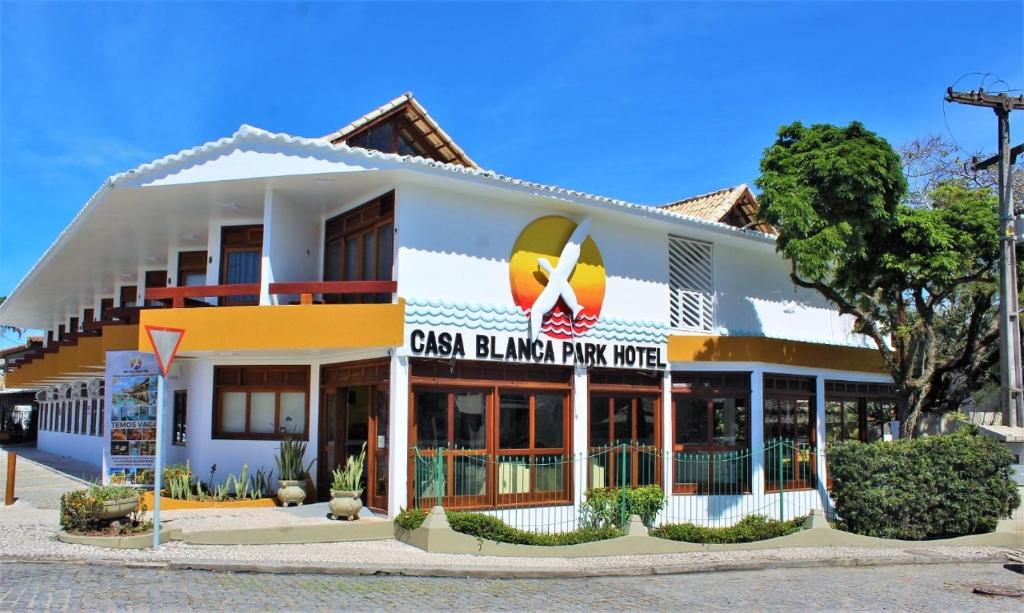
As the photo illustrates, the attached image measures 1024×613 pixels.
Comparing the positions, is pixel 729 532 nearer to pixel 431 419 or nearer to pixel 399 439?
pixel 431 419

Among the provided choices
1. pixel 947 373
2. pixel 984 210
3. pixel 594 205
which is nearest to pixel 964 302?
pixel 947 373

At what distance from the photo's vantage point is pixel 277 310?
1380 cm

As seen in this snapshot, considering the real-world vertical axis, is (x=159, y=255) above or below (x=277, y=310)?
above

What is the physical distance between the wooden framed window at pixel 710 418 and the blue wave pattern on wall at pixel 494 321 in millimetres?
1447

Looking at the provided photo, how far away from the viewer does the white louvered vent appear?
18.0 meters

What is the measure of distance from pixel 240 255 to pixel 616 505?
8744mm

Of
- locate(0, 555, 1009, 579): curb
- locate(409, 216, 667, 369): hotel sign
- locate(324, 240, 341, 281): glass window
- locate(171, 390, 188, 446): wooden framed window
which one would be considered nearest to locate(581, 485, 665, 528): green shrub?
locate(409, 216, 667, 369): hotel sign

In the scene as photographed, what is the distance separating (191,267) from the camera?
19266mm

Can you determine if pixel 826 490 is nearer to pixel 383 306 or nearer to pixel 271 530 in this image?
pixel 383 306

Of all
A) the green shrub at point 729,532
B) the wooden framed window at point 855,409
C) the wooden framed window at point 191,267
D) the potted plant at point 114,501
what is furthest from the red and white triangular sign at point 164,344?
the wooden framed window at point 855,409

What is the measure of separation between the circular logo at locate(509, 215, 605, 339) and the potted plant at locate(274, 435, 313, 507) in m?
4.74

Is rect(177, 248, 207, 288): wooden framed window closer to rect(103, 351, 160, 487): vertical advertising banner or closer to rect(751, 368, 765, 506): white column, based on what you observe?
rect(103, 351, 160, 487): vertical advertising banner

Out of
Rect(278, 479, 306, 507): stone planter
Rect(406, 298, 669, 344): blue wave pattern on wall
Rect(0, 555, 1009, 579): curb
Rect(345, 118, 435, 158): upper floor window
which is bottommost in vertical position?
Rect(0, 555, 1009, 579): curb

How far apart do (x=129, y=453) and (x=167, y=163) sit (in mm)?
5811
